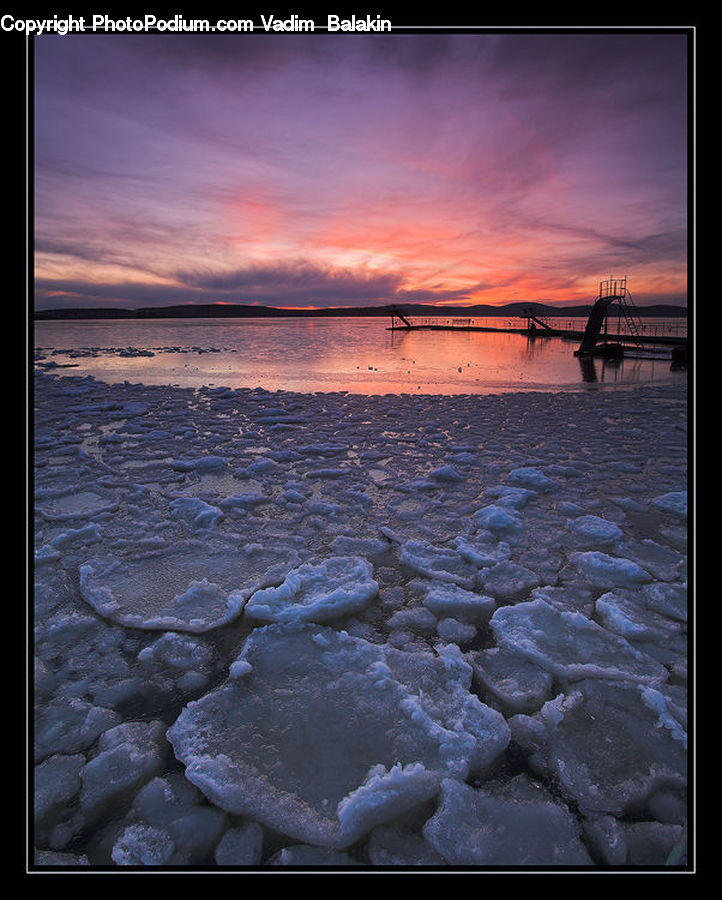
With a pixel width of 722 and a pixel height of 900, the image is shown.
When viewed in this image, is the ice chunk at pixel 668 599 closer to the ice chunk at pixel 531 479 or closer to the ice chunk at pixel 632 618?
the ice chunk at pixel 632 618

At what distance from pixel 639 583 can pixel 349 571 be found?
192 centimetres

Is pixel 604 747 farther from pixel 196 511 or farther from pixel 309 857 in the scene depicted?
pixel 196 511

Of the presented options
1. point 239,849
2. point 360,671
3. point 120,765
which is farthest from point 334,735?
point 120,765

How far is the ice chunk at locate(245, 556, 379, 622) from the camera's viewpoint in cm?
251

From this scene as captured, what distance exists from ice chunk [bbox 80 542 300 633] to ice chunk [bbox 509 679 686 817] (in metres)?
1.68

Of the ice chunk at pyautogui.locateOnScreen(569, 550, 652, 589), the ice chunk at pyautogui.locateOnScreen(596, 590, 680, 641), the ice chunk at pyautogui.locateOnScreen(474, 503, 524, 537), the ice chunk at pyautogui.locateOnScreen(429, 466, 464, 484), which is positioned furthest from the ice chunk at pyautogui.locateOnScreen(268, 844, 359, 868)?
the ice chunk at pyautogui.locateOnScreen(429, 466, 464, 484)

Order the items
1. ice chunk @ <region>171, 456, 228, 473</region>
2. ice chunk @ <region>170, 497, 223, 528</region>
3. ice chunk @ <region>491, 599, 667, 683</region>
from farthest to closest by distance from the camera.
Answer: ice chunk @ <region>171, 456, 228, 473</region> → ice chunk @ <region>170, 497, 223, 528</region> → ice chunk @ <region>491, 599, 667, 683</region>

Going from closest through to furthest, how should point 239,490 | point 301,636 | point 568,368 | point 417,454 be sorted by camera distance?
point 301,636, point 239,490, point 417,454, point 568,368

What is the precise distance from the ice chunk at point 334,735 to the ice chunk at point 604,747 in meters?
0.19

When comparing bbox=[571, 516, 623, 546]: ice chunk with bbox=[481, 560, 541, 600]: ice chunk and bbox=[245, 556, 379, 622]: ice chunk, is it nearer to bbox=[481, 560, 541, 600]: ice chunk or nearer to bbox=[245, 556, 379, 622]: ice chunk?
bbox=[481, 560, 541, 600]: ice chunk

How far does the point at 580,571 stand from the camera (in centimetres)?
300

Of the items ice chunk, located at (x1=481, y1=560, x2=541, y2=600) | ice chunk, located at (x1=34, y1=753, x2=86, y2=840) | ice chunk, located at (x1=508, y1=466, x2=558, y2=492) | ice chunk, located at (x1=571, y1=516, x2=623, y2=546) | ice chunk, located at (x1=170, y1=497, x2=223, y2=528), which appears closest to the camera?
ice chunk, located at (x1=34, y1=753, x2=86, y2=840)

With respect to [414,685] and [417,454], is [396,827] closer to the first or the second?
[414,685]
